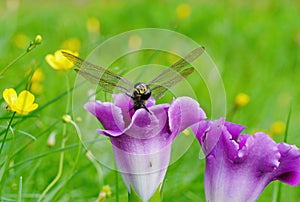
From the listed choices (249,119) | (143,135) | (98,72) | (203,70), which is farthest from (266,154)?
(203,70)

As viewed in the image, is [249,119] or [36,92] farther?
[249,119]

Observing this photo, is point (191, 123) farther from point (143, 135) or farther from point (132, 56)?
point (132, 56)

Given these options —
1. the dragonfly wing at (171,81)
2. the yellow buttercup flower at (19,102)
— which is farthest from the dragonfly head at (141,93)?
the yellow buttercup flower at (19,102)

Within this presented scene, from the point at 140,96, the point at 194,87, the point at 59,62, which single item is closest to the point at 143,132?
the point at 140,96

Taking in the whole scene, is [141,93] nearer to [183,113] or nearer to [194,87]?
[183,113]

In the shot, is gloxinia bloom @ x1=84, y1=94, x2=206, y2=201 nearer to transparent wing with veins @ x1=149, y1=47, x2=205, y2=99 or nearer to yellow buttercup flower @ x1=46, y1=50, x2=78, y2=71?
transparent wing with veins @ x1=149, y1=47, x2=205, y2=99

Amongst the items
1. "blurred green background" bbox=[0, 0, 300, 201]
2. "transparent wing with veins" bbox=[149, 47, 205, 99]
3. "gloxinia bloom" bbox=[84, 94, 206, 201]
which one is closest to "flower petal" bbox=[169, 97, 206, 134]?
"gloxinia bloom" bbox=[84, 94, 206, 201]
